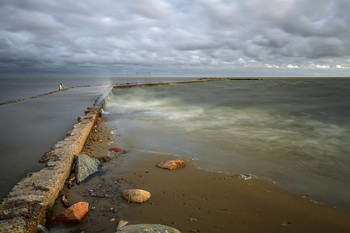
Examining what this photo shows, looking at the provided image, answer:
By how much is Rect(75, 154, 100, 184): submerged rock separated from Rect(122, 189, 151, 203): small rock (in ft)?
3.16

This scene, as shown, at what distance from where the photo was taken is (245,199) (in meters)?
3.10

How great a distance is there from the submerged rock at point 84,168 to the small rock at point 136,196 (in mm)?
962

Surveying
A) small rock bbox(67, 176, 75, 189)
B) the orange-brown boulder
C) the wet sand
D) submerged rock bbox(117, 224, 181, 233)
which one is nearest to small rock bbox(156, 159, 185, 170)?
the wet sand

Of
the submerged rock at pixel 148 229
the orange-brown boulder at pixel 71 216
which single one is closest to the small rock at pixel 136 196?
the orange-brown boulder at pixel 71 216

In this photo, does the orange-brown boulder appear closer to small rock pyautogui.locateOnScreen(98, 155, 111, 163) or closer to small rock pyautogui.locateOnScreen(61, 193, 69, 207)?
small rock pyautogui.locateOnScreen(61, 193, 69, 207)

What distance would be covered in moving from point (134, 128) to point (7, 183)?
4689 millimetres

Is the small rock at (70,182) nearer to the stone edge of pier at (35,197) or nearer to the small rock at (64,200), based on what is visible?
the stone edge of pier at (35,197)

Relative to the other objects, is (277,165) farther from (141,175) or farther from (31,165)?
(31,165)

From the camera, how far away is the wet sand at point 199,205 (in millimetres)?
2525

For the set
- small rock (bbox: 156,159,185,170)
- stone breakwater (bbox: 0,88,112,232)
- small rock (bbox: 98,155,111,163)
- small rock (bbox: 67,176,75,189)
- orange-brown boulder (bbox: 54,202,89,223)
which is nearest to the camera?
stone breakwater (bbox: 0,88,112,232)

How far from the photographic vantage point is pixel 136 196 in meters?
2.94

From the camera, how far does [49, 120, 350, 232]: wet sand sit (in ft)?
8.29

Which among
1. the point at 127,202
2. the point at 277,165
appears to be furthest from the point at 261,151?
the point at 127,202

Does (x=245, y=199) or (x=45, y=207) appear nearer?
(x=45, y=207)
